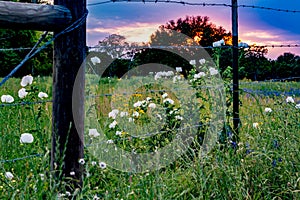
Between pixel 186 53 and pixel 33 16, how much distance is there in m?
3.77

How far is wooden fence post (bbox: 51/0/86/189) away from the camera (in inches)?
102

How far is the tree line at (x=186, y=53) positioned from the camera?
454 centimetres

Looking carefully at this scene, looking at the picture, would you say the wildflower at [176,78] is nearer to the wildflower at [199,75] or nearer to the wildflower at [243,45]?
the wildflower at [199,75]

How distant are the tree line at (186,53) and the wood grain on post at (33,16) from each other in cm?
70

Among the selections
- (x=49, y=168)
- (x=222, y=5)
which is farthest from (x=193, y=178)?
(x=222, y=5)

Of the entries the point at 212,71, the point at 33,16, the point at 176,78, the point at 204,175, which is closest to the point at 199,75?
the point at 212,71

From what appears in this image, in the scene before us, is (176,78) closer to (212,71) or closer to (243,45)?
(212,71)

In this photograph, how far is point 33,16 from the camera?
237cm

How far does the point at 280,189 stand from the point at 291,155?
0.32 m

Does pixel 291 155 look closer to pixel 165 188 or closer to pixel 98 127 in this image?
pixel 165 188

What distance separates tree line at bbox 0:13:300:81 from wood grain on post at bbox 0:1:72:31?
0.70 meters

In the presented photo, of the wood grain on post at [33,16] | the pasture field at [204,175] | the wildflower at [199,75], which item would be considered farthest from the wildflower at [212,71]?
the wood grain on post at [33,16]

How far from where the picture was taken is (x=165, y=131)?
3912mm

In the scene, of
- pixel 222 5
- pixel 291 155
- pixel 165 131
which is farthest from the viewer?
pixel 222 5
